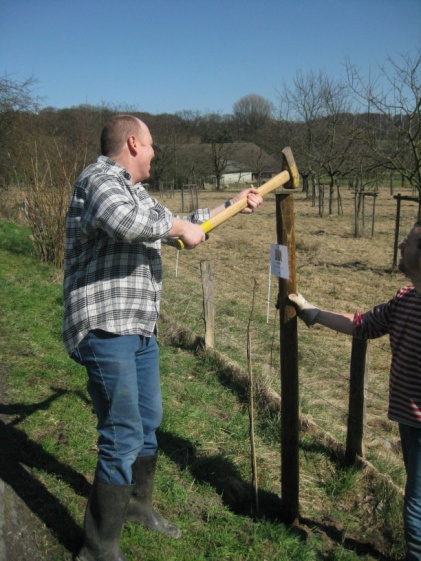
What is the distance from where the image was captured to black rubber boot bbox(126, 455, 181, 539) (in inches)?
109

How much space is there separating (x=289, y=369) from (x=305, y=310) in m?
0.41

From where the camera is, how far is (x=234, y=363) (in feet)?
17.1

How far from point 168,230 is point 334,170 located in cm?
2765

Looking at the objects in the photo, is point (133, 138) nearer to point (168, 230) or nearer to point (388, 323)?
point (168, 230)

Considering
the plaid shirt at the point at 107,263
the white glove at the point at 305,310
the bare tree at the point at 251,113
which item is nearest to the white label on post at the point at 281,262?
the white glove at the point at 305,310

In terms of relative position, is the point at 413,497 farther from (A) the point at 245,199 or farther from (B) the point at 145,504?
(A) the point at 245,199

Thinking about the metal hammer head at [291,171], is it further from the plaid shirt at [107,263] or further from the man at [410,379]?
the plaid shirt at [107,263]

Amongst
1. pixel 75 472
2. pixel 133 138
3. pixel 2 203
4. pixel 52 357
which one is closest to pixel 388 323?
pixel 133 138

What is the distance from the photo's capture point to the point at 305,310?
2.76m

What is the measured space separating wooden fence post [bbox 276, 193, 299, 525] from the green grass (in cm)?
21

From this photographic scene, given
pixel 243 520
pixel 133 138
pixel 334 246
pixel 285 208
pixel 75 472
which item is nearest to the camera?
pixel 133 138

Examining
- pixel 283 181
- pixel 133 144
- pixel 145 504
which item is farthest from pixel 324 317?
pixel 145 504

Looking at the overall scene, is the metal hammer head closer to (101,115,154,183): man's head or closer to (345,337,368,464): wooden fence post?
(101,115,154,183): man's head

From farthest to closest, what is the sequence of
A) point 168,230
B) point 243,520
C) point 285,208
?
point 243,520, point 285,208, point 168,230
